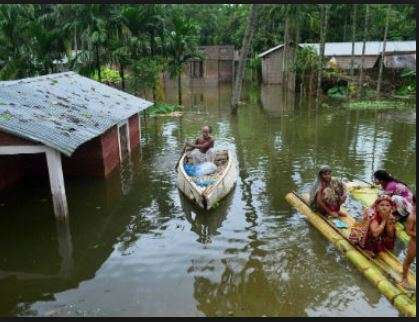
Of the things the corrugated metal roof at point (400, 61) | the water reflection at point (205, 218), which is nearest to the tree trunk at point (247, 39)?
the water reflection at point (205, 218)

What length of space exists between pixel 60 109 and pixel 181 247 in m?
5.59

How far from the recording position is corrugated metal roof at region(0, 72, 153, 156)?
986 cm

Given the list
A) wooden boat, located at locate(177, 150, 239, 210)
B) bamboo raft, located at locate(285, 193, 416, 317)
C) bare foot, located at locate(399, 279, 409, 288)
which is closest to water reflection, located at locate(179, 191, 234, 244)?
wooden boat, located at locate(177, 150, 239, 210)

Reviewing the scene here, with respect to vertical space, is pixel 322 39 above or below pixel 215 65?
above

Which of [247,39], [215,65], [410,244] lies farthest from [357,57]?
[410,244]

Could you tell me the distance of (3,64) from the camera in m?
27.2

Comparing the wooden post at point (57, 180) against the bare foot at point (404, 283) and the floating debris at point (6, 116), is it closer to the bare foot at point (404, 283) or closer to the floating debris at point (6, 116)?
the floating debris at point (6, 116)

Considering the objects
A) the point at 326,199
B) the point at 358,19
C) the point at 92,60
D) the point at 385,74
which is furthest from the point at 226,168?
the point at 358,19

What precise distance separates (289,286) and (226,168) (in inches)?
194

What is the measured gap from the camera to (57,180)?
33.3 feet

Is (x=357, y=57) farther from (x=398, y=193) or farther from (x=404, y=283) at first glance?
(x=404, y=283)

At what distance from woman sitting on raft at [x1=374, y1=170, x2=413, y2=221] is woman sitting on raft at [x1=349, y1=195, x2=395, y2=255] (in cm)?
124

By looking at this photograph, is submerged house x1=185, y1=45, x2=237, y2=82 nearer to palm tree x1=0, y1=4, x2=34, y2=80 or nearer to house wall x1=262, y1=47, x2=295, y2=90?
house wall x1=262, y1=47, x2=295, y2=90

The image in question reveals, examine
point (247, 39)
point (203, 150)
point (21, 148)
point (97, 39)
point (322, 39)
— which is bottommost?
point (203, 150)
